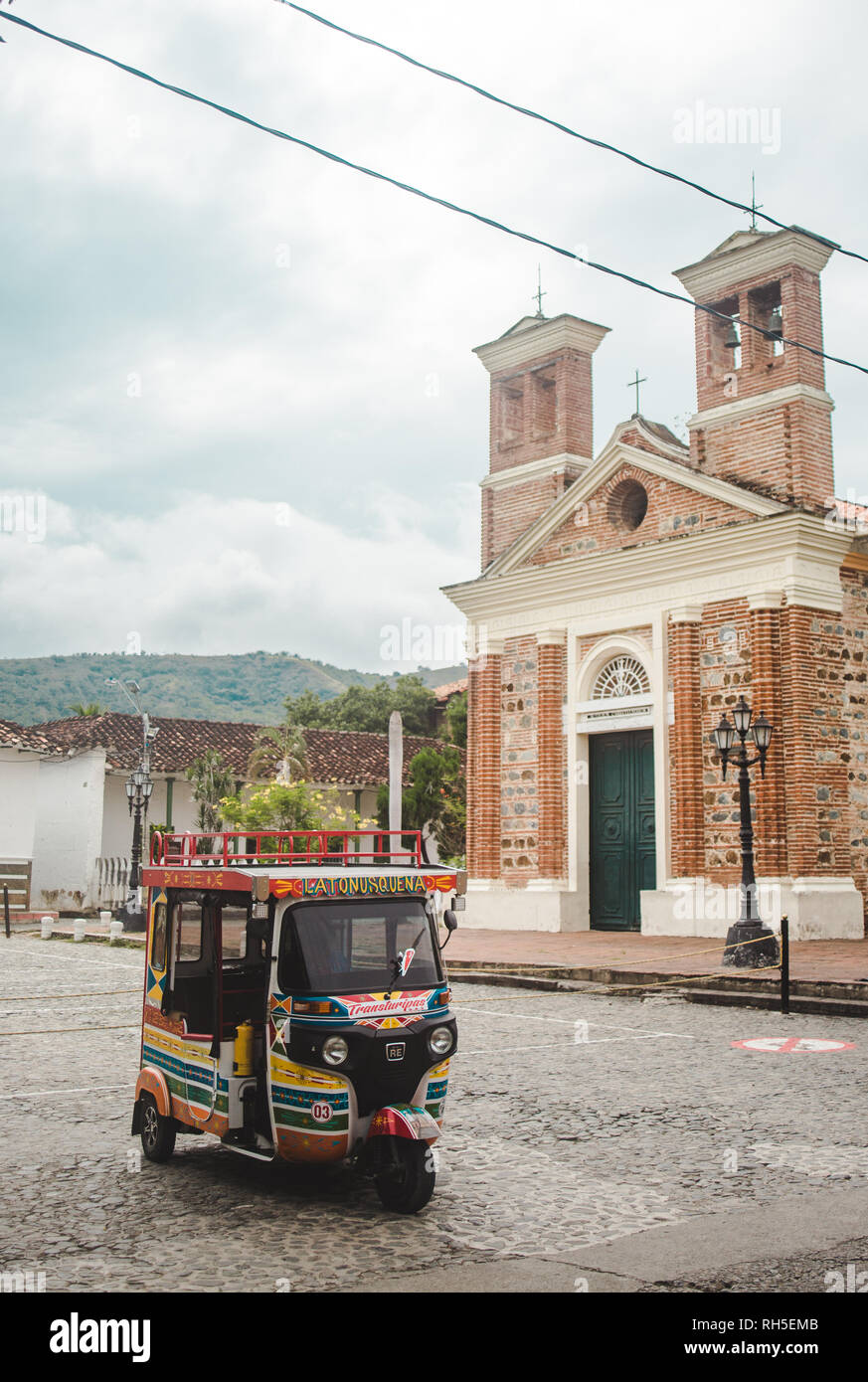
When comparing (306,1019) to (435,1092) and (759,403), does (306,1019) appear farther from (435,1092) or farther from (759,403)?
(759,403)

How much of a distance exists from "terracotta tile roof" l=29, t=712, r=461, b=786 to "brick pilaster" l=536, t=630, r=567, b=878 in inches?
664

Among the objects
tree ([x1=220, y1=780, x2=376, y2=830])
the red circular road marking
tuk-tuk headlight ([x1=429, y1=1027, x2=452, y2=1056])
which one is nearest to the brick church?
the red circular road marking

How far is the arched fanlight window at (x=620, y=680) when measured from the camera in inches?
859

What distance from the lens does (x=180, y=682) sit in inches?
5157

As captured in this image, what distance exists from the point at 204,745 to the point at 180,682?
90.6m

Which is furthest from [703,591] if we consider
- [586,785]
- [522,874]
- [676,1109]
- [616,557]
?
[676,1109]

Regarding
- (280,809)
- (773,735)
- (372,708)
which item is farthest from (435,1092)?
(372,708)

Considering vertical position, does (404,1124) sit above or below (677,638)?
below

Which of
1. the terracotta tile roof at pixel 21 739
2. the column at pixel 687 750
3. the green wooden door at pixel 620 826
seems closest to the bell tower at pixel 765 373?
the column at pixel 687 750

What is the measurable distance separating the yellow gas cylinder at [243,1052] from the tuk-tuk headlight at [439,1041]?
89 centimetres

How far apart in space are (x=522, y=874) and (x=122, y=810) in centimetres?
2033

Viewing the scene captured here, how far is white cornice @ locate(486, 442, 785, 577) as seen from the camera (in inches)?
786

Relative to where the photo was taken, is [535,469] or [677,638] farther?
[535,469]

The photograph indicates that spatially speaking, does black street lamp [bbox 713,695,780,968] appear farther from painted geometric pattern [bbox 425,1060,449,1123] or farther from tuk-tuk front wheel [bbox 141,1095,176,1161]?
tuk-tuk front wheel [bbox 141,1095,176,1161]
